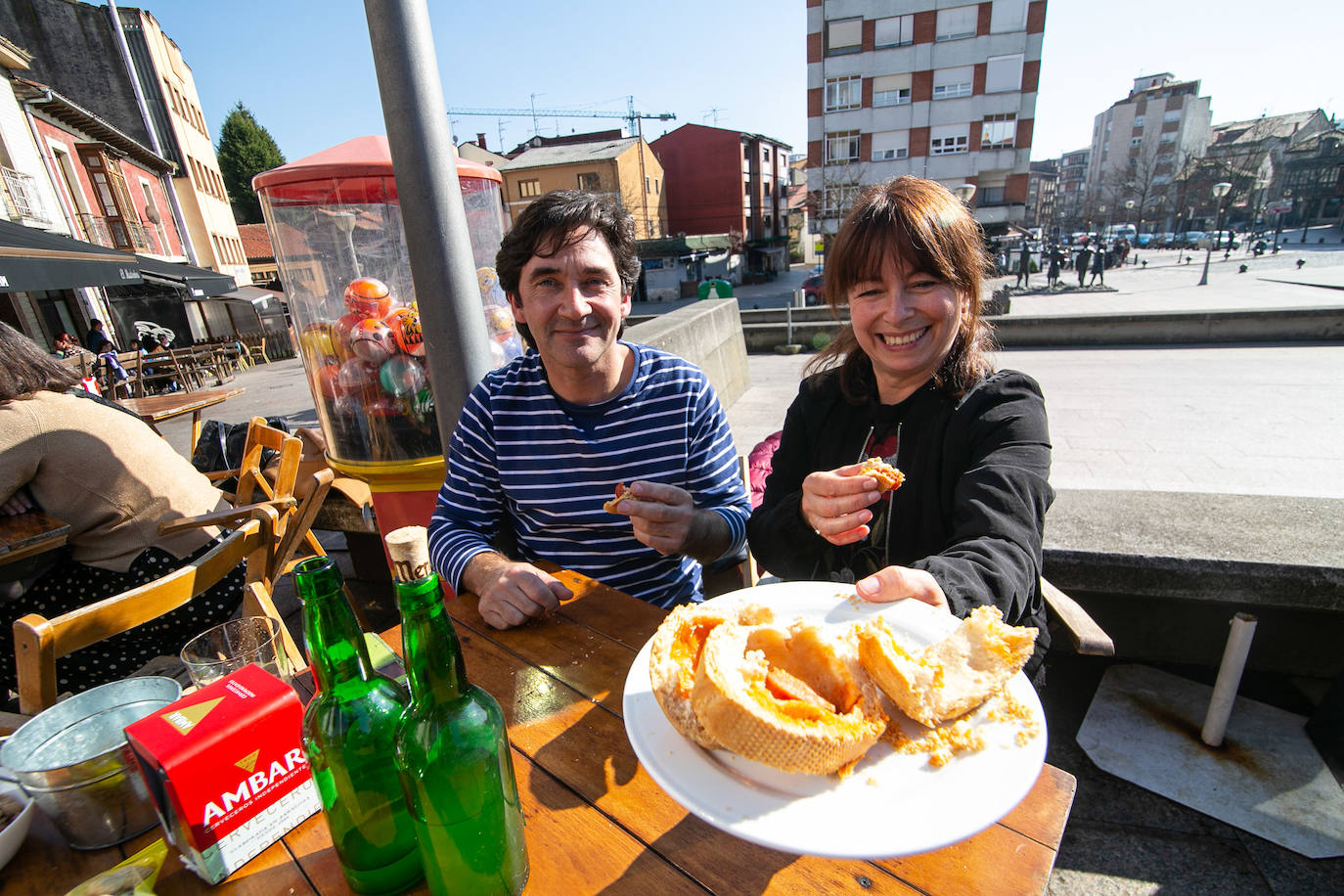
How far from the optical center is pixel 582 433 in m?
2.16

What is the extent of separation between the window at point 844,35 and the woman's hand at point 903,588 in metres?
39.2

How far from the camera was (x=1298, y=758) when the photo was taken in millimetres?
2467

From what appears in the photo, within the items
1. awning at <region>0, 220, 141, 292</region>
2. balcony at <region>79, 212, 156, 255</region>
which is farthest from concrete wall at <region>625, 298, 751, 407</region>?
balcony at <region>79, 212, 156, 255</region>

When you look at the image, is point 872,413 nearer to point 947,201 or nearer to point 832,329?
point 947,201

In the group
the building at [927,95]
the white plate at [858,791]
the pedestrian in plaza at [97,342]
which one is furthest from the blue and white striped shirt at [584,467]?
the building at [927,95]

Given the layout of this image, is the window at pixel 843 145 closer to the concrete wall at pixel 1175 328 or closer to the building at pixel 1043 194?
the concrete wall at pixel 1175 328

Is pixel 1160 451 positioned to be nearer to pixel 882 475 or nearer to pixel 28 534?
pixel 882 475

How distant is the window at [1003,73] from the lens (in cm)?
3059

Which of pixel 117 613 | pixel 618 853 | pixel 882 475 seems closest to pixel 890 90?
pixel 882 475

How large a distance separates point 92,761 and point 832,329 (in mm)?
11533

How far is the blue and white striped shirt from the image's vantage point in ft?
7.07

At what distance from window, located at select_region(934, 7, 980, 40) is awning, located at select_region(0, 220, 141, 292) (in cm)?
3579

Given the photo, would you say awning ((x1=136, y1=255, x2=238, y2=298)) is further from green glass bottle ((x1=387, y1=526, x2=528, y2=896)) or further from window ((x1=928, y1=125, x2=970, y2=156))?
window ((x1=928, y1=125, x2=970, y2=156))

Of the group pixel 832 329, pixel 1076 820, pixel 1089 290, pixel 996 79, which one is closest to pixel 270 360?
pixel 832 329
